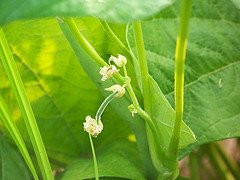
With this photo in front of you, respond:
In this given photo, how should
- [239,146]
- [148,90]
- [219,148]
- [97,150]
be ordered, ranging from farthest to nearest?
[239,146]
[219,148]
[97,150]
[148,90]

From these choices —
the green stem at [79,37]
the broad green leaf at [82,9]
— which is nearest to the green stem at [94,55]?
the green stem at [79,37]

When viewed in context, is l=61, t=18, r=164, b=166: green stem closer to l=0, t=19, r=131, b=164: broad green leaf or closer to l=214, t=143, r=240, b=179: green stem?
l=0, t=19, r=131, b=164: broad green leaf

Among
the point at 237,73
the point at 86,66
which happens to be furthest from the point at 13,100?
the point at 237,73

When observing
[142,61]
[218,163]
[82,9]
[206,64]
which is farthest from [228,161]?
Answer: [82,9]

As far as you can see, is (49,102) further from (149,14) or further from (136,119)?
(149,14)

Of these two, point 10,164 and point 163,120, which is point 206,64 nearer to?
point 163,120

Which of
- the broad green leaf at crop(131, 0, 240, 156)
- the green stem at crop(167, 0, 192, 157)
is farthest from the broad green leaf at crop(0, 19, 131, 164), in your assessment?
the green stem at crop(167, 0, 192, 157)
